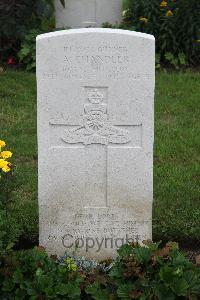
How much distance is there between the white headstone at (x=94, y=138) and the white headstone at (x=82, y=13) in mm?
5650

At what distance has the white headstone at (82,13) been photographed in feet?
32.7

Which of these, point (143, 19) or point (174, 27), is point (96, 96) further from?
point (143, 19)

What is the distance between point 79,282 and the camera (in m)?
4.36

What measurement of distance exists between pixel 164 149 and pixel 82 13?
3755 mm

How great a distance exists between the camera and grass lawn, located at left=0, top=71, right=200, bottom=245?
5305mm

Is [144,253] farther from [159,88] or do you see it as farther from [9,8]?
[9,8]

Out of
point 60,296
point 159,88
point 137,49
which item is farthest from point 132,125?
point 159,88

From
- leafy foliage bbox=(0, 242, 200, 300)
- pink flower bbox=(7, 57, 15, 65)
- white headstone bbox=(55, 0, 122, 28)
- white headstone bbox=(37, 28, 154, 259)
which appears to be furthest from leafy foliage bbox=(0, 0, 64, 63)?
leafy foliage bbox=(0, 242, 200, 300)

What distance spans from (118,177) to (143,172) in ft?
0.52

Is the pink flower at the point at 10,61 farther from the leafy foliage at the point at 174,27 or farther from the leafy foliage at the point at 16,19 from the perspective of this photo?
the leafy foliage at the point at 174,27

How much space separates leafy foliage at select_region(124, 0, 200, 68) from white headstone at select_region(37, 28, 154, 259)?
5047 millimetres

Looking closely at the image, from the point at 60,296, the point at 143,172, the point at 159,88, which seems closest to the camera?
the point at 60,296

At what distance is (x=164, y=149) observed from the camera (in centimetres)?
681

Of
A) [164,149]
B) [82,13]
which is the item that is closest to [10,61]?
[82,13]
